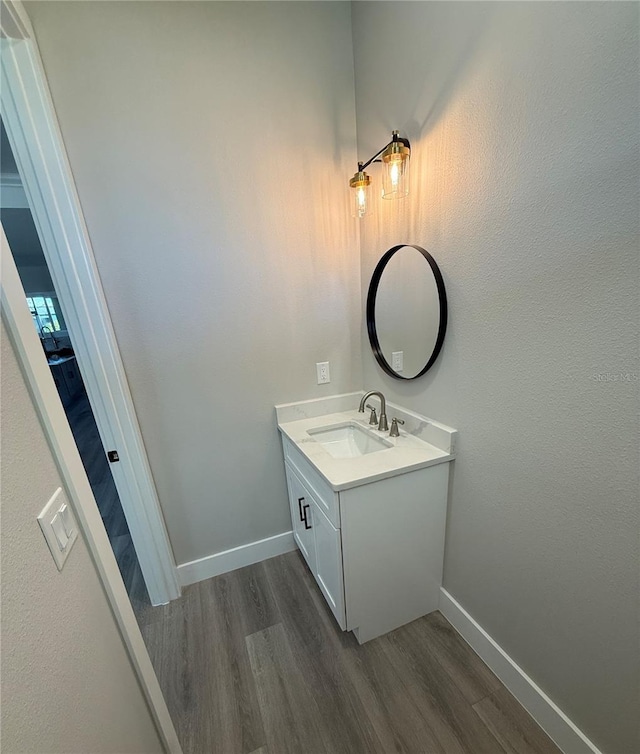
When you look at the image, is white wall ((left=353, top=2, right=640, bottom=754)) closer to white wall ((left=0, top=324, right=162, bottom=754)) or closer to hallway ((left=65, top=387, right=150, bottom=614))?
white wall ((left=0, top=324, right=162, bottom=754))

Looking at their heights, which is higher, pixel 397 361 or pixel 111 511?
pixel 397 361

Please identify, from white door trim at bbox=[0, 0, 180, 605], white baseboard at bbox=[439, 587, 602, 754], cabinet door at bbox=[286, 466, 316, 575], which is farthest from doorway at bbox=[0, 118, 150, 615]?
white baseboard at bbox=[439, 587, 602, 754]

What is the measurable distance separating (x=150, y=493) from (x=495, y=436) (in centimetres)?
157

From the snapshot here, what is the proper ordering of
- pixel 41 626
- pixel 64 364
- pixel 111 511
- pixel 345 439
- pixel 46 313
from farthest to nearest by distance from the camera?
pixel 46 313 → pixel 64 364 → pixel 111 511 → pixel 345 439 → pixel 41 626

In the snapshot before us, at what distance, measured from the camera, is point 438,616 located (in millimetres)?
1527

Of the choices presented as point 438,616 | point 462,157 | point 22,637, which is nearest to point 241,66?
point 462,157

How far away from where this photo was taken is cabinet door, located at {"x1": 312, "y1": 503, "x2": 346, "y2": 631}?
1282 mm

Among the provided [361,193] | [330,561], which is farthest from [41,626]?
[361,193]

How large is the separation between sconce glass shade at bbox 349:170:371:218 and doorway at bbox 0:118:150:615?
130 cm

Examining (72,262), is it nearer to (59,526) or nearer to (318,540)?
(59,526)

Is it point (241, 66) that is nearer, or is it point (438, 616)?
point (241, 66)

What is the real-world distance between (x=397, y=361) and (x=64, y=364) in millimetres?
6456

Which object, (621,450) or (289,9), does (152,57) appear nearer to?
(289,9)

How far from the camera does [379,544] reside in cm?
130
